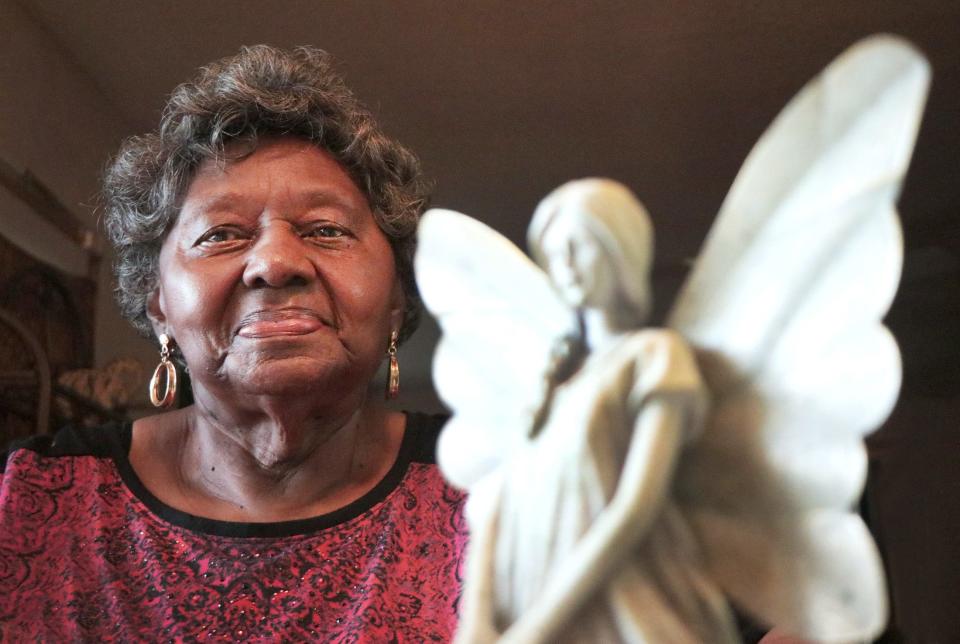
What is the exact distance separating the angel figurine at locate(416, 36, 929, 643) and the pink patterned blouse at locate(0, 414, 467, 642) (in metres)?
0.36

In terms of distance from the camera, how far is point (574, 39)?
1186mm

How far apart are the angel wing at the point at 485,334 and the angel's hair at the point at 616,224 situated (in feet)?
0.12

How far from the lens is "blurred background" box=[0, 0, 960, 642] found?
3.29 feet

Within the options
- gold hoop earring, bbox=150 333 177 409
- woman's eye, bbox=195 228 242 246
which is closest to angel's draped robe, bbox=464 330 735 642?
woman's eye, bbox=195 228 242 246

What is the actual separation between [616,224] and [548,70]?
2.62ft

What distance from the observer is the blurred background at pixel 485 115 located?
39.4 inches

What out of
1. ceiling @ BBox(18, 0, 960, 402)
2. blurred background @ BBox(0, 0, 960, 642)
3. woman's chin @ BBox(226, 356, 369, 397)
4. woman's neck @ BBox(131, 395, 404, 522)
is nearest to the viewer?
woman's chin @ BBox(226, 356, 369, 397)

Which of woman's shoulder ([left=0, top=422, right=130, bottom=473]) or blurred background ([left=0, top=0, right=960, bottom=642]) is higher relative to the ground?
blurred background ([left=0, top=0, right=960, bottom=642])

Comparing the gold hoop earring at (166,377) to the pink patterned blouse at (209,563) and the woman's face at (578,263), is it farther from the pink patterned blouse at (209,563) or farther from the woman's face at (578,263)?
the woman's face at (578,263)

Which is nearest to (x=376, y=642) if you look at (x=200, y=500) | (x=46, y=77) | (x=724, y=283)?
(x=200, y=500)

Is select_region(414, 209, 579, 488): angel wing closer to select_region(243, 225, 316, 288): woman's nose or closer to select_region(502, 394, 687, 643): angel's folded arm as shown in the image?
select_region(502, 394, 687, 643): angel's folded arm

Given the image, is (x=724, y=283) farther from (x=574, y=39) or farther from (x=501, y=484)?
(x=574, y=39)

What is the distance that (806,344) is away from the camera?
0.45 m

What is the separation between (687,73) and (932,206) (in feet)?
1.07
